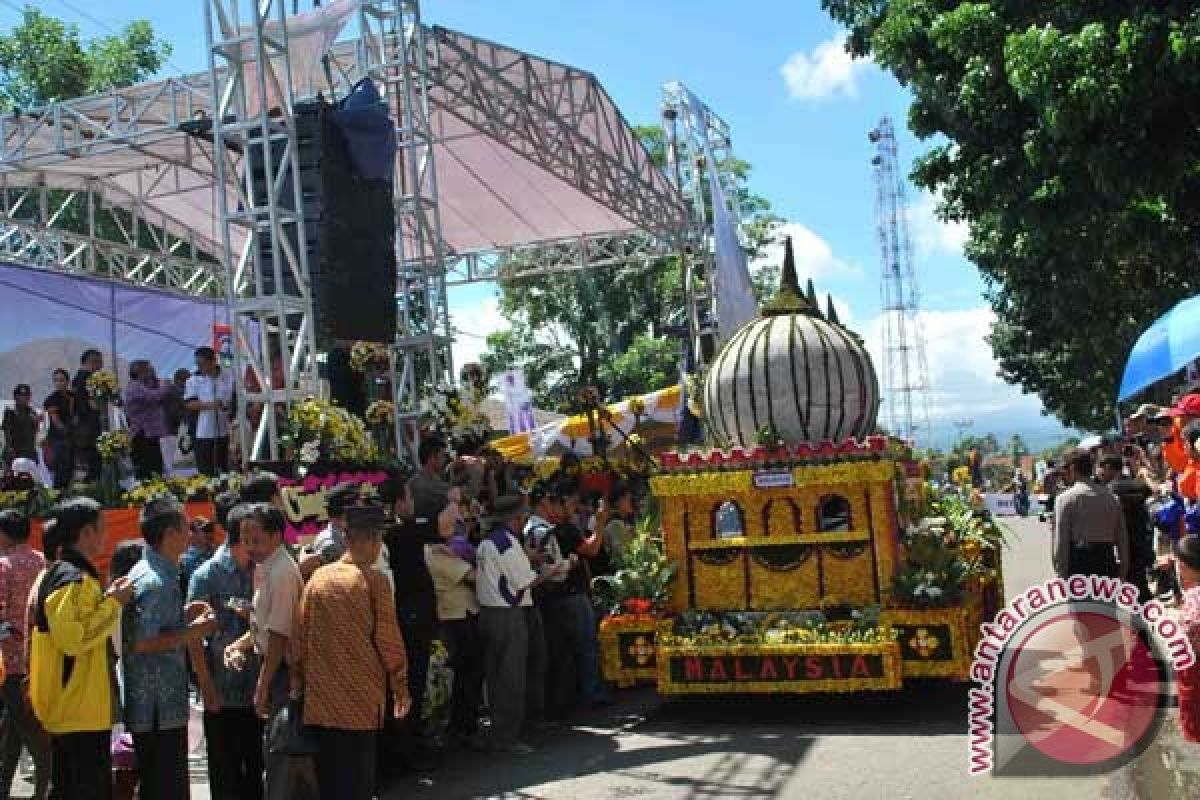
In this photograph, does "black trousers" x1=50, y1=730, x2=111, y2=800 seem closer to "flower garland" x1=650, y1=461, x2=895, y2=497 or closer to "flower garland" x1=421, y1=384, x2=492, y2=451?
"flower garland" x1=650, y1=461, x2=895, y2=497

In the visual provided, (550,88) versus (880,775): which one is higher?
(550,88)

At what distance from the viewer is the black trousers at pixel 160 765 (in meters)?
5.38

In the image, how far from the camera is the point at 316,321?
11539 mm

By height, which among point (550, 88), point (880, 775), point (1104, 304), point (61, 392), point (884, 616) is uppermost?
point (550, 88)

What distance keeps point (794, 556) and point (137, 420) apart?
26.4 feet

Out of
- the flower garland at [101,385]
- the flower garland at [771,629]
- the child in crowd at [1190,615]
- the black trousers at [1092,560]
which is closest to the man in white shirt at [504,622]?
the flower garland at [771,629]

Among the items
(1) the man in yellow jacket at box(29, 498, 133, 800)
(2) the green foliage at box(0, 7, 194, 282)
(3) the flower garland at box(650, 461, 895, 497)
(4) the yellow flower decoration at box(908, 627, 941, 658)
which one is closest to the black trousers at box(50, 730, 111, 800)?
(1) the man in yellow jacket at box(29, 498, 133, 800)

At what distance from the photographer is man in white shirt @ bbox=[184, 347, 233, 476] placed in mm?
12156

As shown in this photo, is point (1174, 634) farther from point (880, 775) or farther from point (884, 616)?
point (884, 616)

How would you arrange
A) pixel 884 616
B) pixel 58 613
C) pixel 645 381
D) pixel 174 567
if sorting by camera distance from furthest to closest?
pixel 645 381, pixel 884 616, pixel 174 567, pixel 58 613

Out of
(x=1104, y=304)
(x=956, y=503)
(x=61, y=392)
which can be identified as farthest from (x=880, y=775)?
(x=1104, y=304)

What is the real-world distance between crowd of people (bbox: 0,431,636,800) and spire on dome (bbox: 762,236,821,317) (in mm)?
2678

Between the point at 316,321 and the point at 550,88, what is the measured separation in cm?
841

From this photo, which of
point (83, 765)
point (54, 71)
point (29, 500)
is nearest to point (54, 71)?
point (54, 71)
